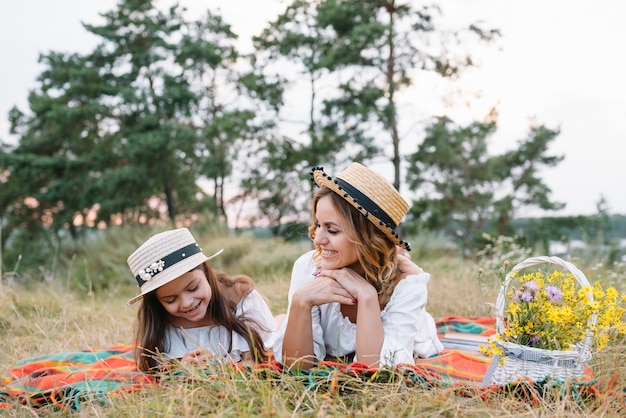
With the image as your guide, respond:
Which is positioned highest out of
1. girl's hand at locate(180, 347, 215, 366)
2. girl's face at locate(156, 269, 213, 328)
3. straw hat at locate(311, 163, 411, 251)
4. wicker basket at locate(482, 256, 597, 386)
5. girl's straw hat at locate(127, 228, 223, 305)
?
straw hat at locate(311, 163, 411, 251)

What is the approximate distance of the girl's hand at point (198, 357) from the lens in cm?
271

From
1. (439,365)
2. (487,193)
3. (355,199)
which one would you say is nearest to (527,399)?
(439,365)

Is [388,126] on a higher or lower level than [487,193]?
higher

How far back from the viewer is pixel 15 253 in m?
20.6

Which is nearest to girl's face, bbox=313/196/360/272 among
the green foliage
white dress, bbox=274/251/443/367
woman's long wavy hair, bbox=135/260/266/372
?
white dress, bbox=274/251/443/367

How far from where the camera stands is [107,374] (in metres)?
3.00

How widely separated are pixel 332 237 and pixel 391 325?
57 centimetres

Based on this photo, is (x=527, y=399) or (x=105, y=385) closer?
(x=527, y=399)

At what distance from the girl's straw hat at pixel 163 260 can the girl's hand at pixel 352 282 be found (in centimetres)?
79

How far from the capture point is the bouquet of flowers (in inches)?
88.7

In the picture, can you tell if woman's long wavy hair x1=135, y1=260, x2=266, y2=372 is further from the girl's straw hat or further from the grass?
the grass

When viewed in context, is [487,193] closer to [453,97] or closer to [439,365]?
[453,97]

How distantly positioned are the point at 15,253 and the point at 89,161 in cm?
486

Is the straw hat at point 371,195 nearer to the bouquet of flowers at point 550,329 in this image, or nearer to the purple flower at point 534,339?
the bouquet of flowers at point 550,329
